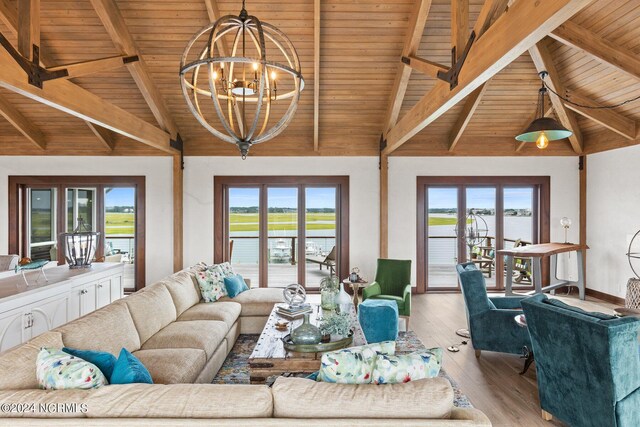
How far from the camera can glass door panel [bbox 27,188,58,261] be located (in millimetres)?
7258

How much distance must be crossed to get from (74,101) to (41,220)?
4.47m

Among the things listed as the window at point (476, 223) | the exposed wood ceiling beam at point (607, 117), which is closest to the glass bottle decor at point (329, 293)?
the window at point (476, 223)

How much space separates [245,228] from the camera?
24.3ft

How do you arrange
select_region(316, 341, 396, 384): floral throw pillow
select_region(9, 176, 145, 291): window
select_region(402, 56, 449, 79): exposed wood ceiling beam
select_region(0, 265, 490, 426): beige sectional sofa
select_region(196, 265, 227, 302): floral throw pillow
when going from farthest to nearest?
select_region(9, 176, 145, 291): window < select_region(196, 265, 227, 302): floral throw pillow < select_region(402, 56, 449, 79): exposed wood ceiling beam < select_region(316, 341, 396, 384): floral throw pillow < select_region(0, 265, 490, 426): beige sectional sofa

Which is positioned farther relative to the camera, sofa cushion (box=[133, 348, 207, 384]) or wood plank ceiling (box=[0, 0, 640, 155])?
wood plank ceiling (box=[0, 0, 640, 155])

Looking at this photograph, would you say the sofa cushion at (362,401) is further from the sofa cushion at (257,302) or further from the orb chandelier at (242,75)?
the sofa cushion at (257,302)

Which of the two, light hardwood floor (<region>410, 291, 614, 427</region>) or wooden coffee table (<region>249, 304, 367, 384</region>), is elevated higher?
wooden coffee table (<region>249, 304, 367, 384</region>)

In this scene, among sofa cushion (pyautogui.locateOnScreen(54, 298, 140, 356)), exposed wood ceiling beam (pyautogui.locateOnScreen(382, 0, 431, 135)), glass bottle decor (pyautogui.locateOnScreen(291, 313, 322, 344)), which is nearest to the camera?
sofa cushion (pyautogui.locateOnScreen(54, 298, 140, 356))

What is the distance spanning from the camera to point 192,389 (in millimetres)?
1839

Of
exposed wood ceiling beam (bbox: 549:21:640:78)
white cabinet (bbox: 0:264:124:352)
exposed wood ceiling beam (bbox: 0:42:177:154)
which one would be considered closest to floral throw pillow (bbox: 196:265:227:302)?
white cabinet (bbox: 0:264:124:352)

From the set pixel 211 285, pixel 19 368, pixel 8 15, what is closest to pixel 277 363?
pixel 19 368

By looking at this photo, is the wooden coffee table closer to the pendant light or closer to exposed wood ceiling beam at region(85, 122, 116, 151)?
the pendant light

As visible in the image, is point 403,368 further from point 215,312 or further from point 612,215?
point 612,215

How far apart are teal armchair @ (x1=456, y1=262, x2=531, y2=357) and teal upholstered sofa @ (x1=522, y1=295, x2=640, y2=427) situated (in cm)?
99
